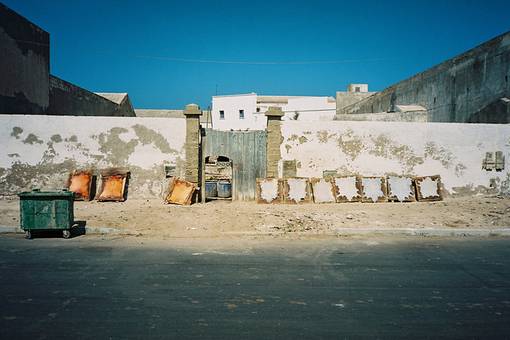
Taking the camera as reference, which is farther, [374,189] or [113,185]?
[374,189]

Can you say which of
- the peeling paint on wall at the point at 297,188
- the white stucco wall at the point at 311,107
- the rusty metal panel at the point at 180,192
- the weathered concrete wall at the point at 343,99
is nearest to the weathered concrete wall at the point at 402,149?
the peeling paint on wall at the point at 297,188

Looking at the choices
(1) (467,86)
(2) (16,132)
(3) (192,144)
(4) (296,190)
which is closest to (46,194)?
(3) (192,144)

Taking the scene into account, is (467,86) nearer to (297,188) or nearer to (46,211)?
(297,188)

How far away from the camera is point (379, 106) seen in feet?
91.1

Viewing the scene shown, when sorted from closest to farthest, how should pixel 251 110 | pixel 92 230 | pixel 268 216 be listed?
1. pixel 92 230
2. pixel 268 216
3. pixel 251 110

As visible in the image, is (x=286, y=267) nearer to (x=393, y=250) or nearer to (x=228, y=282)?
(x=228, y=282)

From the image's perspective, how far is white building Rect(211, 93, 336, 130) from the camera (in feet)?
148

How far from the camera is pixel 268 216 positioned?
9398 millimetres

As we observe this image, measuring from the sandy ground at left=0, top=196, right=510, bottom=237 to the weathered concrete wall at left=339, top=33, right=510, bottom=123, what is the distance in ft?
25.5

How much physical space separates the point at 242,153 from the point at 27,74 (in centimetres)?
1086

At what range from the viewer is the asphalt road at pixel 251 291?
354cm

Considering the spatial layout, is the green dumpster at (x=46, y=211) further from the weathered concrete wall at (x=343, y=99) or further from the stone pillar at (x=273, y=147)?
the weathered concrete wall at (x=343, y=99)

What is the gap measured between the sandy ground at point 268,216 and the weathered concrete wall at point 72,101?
28.4 feet

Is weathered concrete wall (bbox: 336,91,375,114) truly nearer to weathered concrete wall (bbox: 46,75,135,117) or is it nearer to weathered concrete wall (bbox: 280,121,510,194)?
weathered concrete wall (bbox: 46,75,135,117)
